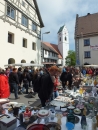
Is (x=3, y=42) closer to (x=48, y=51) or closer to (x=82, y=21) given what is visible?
(x=82, y=21)

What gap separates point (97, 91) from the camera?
197 inches

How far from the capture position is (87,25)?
102ft

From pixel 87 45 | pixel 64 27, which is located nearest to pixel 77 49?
pixel 87 45

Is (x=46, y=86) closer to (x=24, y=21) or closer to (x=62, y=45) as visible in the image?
(x=24, y=21)

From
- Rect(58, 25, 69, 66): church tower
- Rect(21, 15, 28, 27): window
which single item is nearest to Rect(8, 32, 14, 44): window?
Rect(21, 15, 28, 27): window

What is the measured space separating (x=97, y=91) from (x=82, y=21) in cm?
3030

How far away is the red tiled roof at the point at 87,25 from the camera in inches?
1156

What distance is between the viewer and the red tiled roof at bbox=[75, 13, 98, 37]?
2938cm

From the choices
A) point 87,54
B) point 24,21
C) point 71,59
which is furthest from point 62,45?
point 24,21

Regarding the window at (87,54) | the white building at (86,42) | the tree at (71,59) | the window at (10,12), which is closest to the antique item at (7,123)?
the window at (10,12)

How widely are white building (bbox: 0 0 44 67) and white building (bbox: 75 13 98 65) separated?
1074 centimetres

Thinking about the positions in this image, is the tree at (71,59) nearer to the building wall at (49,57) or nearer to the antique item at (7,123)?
the building wall at (49,57)

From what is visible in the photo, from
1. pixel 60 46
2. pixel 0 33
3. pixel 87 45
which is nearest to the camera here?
pixel 0 33

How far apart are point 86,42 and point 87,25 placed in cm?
466
